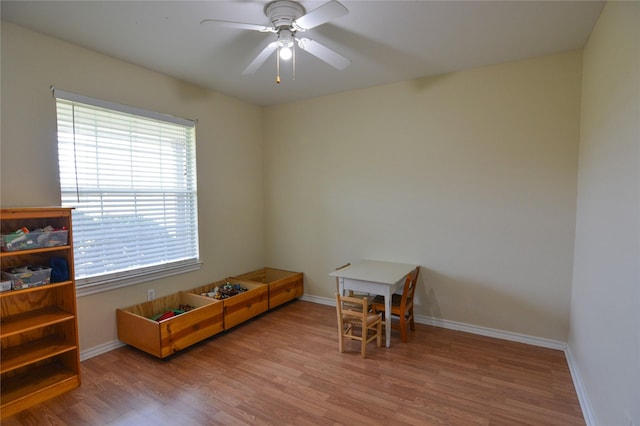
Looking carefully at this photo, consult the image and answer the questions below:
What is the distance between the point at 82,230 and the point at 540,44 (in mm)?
4053

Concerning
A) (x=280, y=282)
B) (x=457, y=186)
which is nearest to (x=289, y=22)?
(x=457, y=186)

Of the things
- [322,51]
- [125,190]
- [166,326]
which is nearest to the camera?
[322,51]

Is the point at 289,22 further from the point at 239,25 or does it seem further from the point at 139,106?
the point at 139,106

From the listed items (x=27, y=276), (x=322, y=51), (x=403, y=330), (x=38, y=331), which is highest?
(x=322, y=51)

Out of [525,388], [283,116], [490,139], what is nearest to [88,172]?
[283,116]

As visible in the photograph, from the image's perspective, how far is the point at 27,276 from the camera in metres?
2.13

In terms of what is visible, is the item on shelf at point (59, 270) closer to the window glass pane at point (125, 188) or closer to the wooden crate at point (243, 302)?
the window glass pane at point (125, 188)

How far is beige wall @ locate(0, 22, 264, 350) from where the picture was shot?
2291 mm

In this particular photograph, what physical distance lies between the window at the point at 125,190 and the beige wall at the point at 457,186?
4.80 feet

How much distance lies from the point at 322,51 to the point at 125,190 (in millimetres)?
2149

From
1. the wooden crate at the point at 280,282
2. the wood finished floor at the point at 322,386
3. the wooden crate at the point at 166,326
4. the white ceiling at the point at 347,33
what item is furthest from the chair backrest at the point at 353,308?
the white ceiling at the point at 347,33

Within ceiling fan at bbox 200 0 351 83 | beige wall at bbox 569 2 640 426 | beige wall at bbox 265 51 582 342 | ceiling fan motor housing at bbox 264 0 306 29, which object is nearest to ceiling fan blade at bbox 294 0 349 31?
ceiling fan at bbox 200 0 351 83

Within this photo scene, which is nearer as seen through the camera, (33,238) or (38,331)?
(33,238)

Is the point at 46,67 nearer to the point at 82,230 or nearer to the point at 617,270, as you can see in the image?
the point at 82,230
